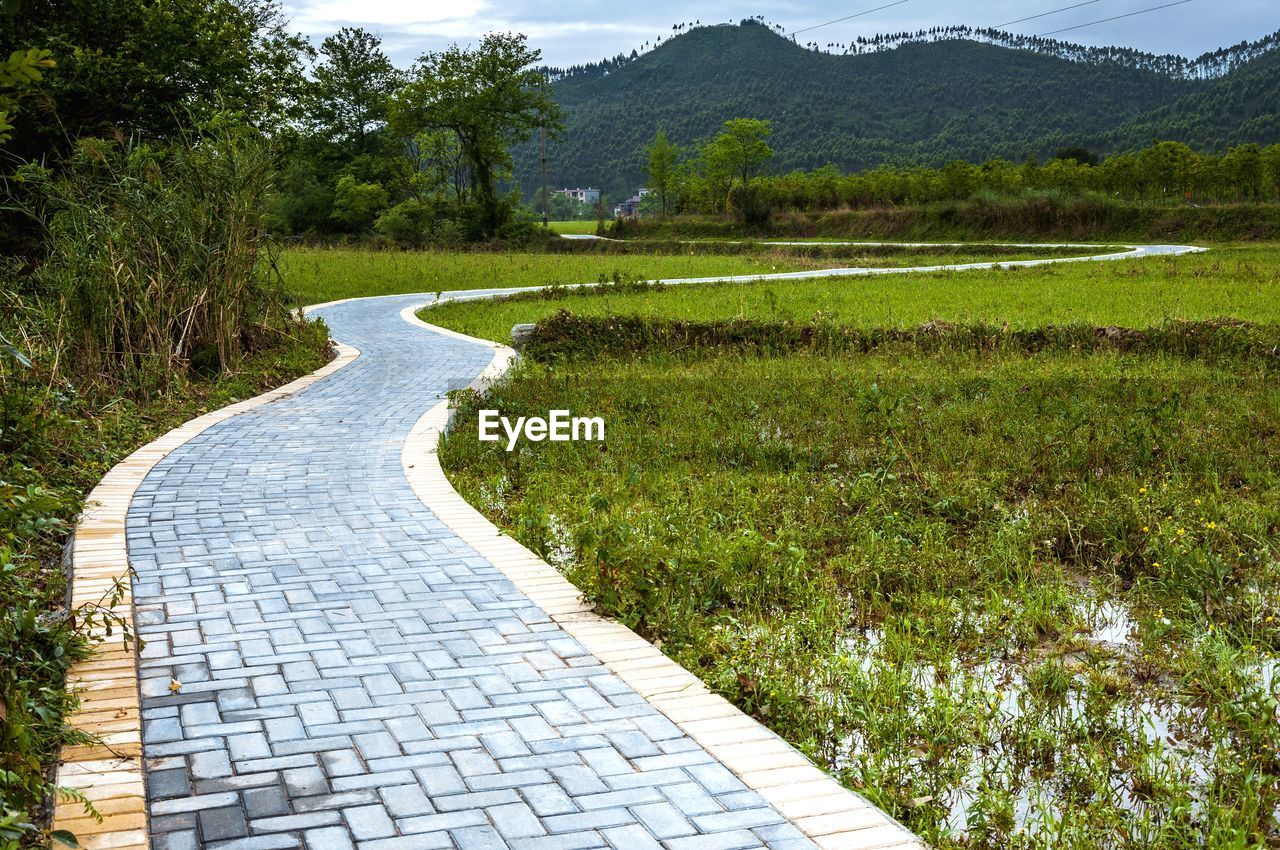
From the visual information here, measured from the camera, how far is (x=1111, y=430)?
8.01 metres

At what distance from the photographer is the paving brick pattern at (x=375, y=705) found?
3.08 metres

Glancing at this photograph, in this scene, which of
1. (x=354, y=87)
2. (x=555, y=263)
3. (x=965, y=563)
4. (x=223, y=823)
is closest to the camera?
(x=223, y=823)

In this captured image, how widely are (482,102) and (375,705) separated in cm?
4733

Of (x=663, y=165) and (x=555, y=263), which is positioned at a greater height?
(x=663, y=165)

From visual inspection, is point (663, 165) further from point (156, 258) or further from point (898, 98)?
point (156, 258)

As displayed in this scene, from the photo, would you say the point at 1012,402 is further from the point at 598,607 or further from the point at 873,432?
the point at 598,607

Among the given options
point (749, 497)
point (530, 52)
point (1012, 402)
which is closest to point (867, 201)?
point (530, 52)

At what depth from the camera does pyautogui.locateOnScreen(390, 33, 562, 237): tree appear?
157ft

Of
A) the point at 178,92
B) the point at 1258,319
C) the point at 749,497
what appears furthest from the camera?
the point at 178,92

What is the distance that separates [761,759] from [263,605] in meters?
2.58

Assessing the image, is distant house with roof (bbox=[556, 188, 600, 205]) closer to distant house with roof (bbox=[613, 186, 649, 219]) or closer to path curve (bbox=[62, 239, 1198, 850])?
distant house with roof (bbox=[613, 186, 649, 219])

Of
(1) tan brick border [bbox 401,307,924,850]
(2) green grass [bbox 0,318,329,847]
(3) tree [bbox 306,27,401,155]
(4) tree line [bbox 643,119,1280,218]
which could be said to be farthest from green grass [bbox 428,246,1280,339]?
(3) tree [bbox 306,27,401,155]

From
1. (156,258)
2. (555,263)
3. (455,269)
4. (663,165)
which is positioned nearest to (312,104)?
(455,269)

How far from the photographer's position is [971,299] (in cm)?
1767
